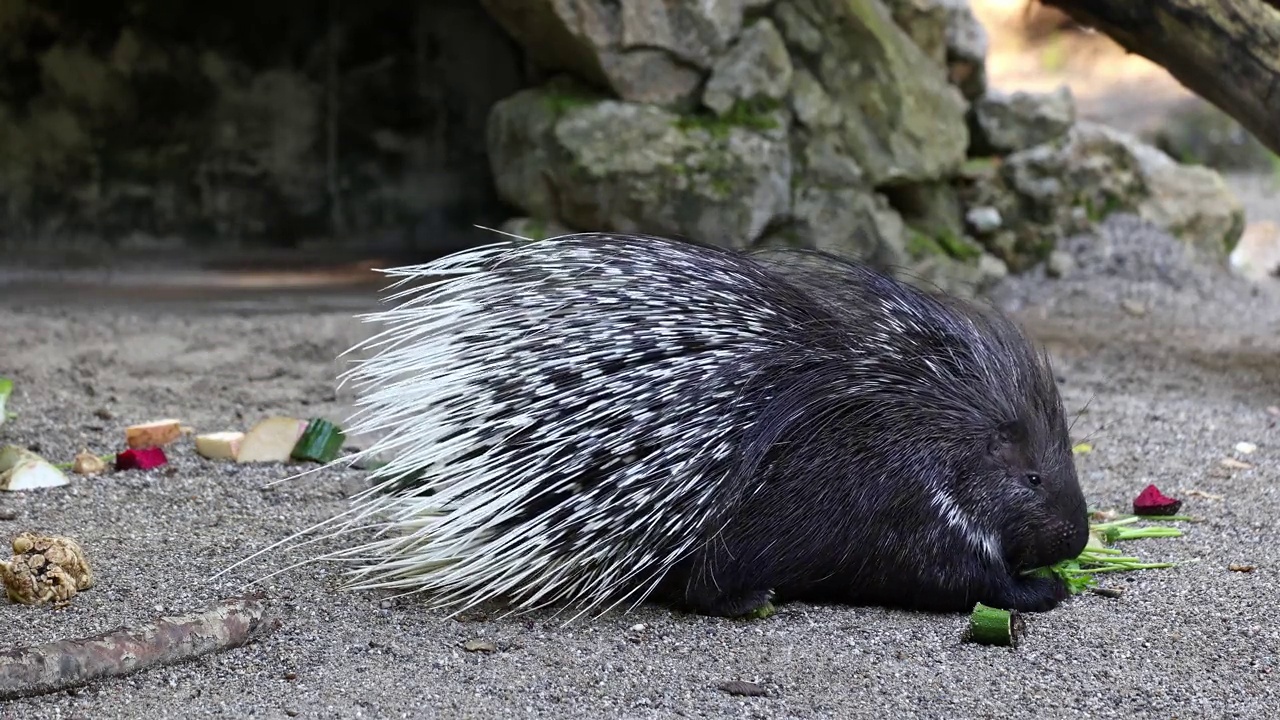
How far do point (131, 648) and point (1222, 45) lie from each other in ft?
13.4

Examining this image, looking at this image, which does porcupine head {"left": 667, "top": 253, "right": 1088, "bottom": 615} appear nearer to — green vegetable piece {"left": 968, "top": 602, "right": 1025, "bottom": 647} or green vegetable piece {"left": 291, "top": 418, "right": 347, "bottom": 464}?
green vegetable piece {"left": 968, "top": 602, "right": 1025, "bottom": 647}

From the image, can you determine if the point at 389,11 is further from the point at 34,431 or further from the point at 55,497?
the point at 55,497

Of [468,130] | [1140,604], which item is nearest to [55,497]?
[1140,604]

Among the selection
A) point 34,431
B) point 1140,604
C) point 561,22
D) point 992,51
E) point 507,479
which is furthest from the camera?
point 992,51

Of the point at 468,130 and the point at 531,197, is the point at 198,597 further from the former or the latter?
the point at 468,130

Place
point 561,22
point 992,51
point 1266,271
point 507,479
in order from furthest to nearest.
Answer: point 992,51 < point 1266,271 < point 561,22 < point 507,479

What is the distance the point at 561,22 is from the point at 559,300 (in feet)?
10.9

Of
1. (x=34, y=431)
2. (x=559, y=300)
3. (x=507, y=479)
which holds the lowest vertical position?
(x=34, y=431)

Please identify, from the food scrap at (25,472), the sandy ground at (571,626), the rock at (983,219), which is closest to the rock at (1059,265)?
the rock at (983,219)

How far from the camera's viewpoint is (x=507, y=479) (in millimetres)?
2270

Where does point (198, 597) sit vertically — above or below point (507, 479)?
below

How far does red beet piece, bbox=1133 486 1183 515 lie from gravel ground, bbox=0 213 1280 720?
97 mm

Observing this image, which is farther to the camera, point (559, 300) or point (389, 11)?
point (389, 11)

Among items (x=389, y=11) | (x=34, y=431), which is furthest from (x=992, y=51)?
(x=34, y=431)
